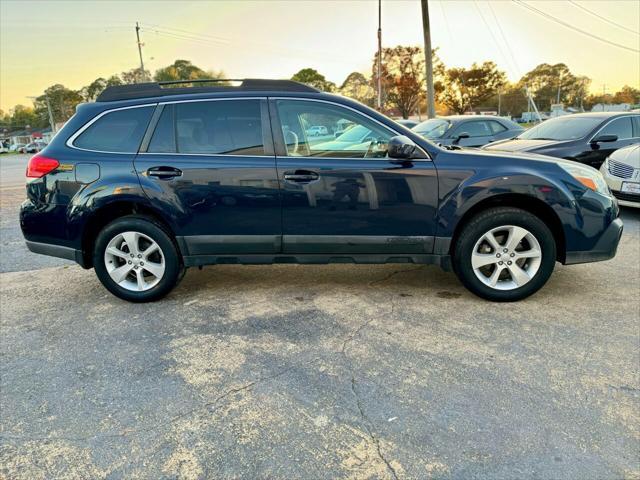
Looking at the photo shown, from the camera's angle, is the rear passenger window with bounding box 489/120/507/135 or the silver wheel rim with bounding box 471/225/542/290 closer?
the silver wheel rim with bounding box 471/225/542/290

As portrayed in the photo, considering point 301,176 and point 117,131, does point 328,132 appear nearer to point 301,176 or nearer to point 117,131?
point 301,176

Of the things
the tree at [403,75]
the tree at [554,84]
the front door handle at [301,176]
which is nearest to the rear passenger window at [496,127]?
the front door handle at [301,176]

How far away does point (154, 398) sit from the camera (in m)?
2.51

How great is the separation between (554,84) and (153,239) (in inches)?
3721

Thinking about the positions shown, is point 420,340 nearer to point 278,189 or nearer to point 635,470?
point 635,470

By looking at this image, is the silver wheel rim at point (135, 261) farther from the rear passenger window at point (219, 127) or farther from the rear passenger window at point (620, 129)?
the rear passenger window at point (620, 129)

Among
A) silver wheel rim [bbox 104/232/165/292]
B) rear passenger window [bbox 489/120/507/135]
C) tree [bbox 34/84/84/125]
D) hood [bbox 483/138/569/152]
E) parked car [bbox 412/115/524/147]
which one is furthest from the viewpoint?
tree [bbox 34/84/84/125]

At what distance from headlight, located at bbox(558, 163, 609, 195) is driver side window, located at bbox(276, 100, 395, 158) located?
1519mm

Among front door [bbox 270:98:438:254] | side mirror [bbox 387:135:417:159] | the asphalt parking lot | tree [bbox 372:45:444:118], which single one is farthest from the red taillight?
tree [bbox 372:45:444:118]

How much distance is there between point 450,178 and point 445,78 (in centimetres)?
→ 6262

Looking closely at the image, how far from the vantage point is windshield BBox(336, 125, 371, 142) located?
3.61 meters

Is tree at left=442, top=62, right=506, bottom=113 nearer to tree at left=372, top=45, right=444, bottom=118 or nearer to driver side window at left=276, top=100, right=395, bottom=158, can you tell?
tree at left=372, top=45, right=444, bottom=118

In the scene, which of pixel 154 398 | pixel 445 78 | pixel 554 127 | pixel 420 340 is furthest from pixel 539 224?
pixel 445 78

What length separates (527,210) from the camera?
3668 millimetres
